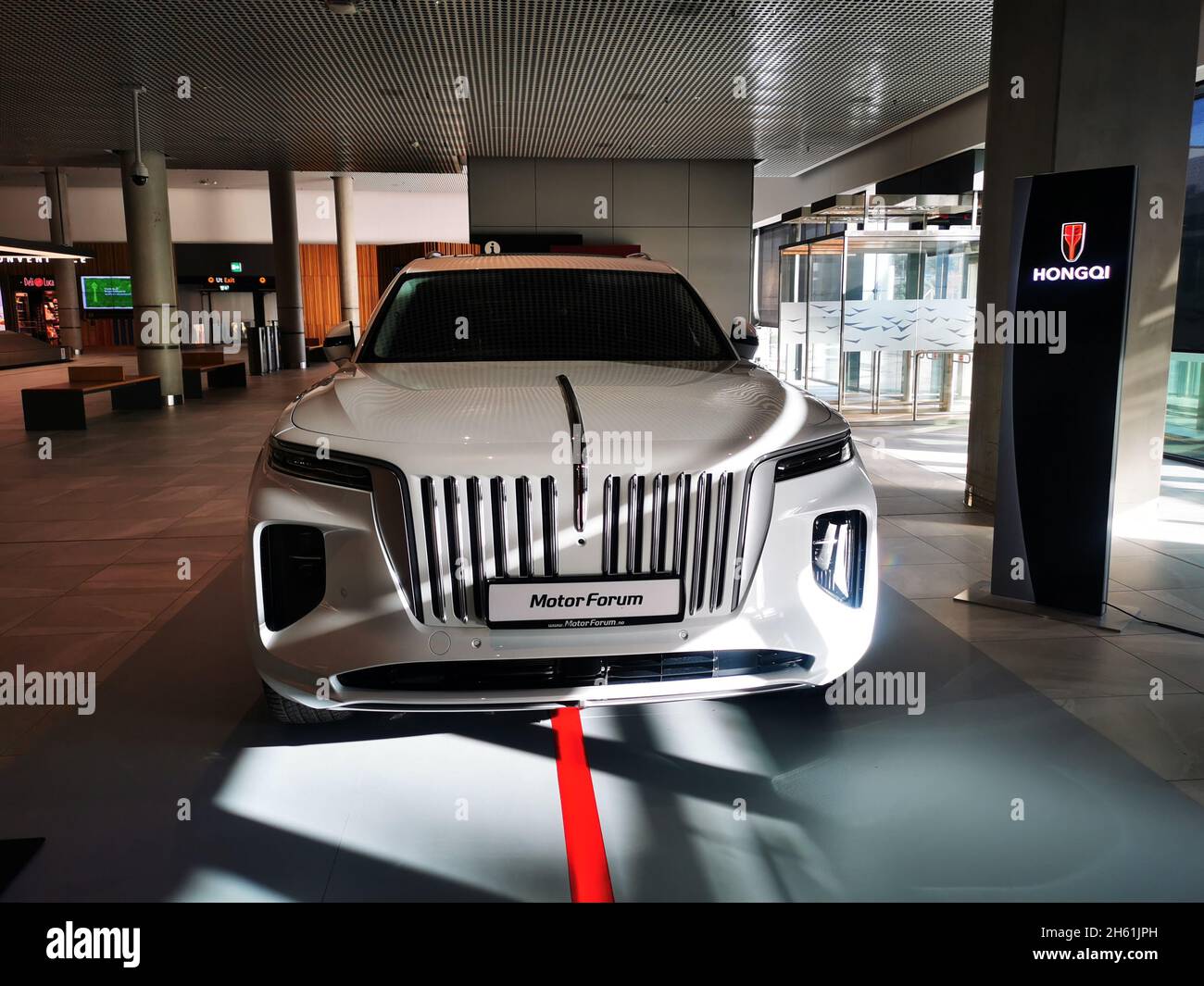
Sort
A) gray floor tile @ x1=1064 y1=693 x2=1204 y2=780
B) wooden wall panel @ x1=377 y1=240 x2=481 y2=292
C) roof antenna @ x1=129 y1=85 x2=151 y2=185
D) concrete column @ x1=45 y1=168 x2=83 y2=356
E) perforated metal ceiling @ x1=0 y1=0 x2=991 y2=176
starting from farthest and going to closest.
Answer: wooden wall panel @ x1=377 y1=240 x2=481 y2=292
concrete column @ x1=45 y1=168 x2=83 y2=356
roof antenna @ x1=129 y1=85 x2=151 y2=185
perforated metal ceiling @ x1=0 y1=0 x2=991 y2=176
gray floor tile @ x1=1064 y1=693 x2=1204 y2=780

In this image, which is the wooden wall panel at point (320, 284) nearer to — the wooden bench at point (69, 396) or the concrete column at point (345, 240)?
the concrete column at point (345, 240)

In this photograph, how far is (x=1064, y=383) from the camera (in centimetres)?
394

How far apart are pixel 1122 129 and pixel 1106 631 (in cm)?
301

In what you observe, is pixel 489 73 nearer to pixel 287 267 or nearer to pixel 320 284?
pixel 287 267

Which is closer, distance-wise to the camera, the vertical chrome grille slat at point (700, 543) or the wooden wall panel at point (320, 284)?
the vertical chrome grille slat at point (700, 543)

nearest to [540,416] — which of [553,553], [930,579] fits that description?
[553,553]

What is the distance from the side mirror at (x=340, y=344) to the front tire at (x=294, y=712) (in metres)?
1.35

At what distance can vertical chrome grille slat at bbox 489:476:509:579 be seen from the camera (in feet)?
7.16

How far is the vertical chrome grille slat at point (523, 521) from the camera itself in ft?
7.17

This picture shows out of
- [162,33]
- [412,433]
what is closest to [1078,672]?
[412,433]

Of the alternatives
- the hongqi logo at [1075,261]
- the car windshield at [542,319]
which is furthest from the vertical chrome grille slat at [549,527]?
the hongqi logo at [1075,261]

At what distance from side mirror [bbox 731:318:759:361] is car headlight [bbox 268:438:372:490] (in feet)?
6.22

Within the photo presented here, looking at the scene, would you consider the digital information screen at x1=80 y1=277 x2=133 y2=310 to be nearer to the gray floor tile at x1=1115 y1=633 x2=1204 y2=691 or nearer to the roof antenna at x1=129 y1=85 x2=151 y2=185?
the roof antenna at x1=129 y1=85 x2=151 y2=185

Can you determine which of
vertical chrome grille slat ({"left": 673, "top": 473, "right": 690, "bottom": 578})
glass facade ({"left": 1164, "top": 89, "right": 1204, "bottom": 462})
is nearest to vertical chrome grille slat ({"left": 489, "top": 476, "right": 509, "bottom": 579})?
vertical chrome grille slat ({"left": 673, "top": 473, "right": 690, "bottom": 578})
